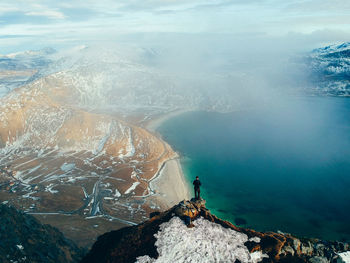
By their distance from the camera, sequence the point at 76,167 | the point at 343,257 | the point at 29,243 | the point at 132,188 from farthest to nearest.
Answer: the point at 76,167
the point at 132,188
the point at 29,243
the point at 343,257

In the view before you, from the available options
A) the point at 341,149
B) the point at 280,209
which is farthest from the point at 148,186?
the point at 341,149

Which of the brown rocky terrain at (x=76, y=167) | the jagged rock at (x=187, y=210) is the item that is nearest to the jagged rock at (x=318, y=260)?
the jagged rock at (x=187, y=210)

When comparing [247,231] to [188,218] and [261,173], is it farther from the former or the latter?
[261,173]

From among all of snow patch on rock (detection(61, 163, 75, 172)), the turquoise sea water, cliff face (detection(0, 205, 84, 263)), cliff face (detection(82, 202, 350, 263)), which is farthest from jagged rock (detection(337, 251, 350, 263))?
snow patch on rock (detection(61, 163, 75, 172))

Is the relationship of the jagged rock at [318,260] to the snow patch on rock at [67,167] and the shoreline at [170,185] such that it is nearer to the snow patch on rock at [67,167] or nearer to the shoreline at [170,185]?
the shoreline at [170,185]

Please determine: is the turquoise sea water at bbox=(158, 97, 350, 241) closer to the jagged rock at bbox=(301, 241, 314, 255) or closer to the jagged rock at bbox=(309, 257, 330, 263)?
the jagged rock at bbox=(301, 241, 314, 255)

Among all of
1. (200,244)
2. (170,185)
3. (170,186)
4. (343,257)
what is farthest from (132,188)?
(343,257)

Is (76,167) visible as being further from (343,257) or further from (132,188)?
(343,257)
